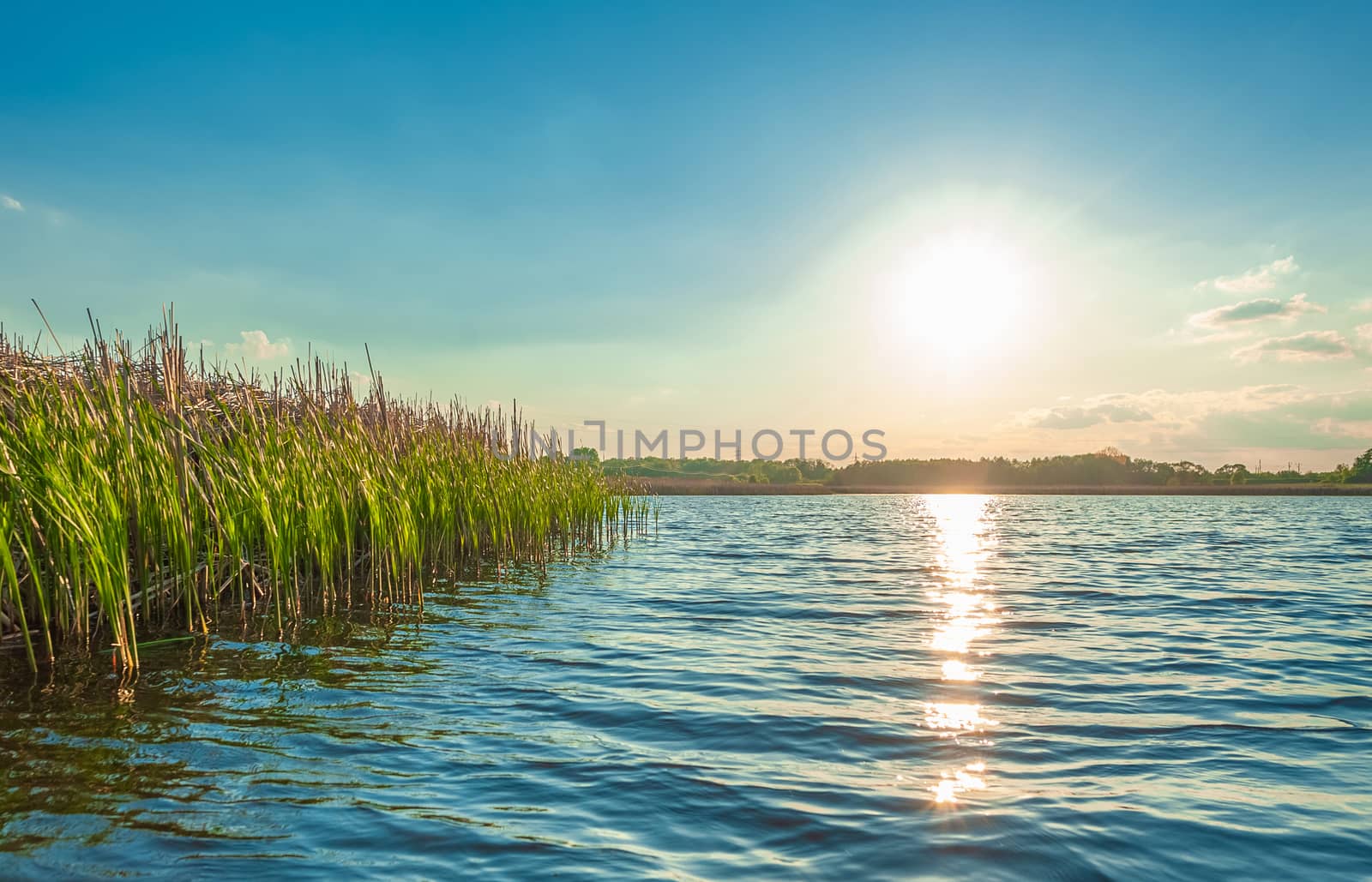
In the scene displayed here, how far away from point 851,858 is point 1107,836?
1.34 metres

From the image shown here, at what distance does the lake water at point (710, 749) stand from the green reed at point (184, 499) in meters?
0.71

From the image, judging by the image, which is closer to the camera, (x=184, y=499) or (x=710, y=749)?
(x=710, y=749)

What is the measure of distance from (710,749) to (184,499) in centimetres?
541

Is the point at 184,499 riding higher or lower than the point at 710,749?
higher

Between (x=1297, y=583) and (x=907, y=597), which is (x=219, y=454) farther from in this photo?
(x=1297, y=583)

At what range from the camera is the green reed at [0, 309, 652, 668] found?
633cm

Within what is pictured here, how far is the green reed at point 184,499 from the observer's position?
20.8 ft

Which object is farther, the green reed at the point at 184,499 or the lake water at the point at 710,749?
the green reed at the point at 184,499

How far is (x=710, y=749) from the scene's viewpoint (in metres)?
5.43

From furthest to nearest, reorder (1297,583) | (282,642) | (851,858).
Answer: (1297,583)
(282,642)
(851,858)

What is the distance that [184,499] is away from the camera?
24.7ft

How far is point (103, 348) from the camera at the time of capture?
24.5ft

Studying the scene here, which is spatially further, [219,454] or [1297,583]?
[1297,583]

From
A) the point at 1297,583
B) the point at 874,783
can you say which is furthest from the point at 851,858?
the point at 1297,583
